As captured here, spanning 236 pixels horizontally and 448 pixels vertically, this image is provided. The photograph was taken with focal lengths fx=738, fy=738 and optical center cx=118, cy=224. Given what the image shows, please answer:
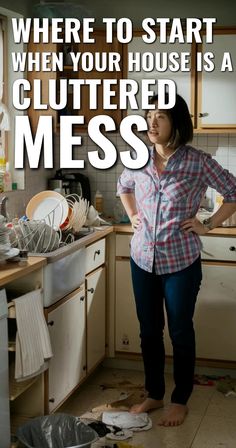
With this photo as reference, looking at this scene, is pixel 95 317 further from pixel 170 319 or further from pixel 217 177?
pixel 217 177

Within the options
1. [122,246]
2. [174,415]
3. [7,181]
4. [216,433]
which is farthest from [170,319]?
[7,181]

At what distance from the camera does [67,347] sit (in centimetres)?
350

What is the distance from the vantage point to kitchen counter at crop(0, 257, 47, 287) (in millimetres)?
2803

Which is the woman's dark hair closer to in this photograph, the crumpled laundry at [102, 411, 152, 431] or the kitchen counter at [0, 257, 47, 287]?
the kitchen counter at [0, 257, 47, 287]

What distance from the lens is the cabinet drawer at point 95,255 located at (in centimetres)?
381

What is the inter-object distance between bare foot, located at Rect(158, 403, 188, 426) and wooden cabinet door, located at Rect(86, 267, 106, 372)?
1.78 ft

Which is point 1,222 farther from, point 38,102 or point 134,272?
point 38,102

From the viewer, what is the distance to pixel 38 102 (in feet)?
14.0

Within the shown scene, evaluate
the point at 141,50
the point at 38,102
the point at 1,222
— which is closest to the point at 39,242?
the point at 1,222

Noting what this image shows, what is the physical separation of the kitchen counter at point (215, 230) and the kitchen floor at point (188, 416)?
83 cm

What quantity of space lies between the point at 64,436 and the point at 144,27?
95.3 inches

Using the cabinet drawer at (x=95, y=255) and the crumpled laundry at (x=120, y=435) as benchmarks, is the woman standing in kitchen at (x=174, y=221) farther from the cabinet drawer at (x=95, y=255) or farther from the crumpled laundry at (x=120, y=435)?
the cabinet drawer at (x=95, y=255)

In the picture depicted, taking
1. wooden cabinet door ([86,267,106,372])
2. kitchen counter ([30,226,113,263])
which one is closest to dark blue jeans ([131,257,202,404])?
kitchen counter ([30,226,113,263])

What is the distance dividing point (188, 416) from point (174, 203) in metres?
1.07
